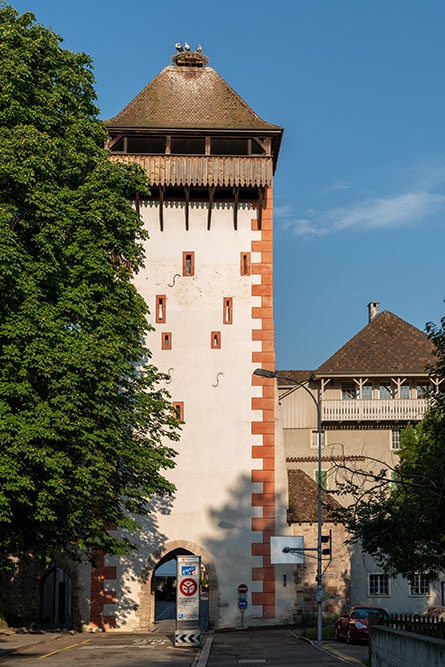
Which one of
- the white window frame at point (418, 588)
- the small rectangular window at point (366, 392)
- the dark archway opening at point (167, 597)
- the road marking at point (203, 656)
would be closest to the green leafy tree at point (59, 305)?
the road marking at point (203, 656)

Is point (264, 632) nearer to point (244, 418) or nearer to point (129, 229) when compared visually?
point (244, 418)

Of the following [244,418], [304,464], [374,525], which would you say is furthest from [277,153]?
[374,525]

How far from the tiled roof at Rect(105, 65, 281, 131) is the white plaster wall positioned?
427cm

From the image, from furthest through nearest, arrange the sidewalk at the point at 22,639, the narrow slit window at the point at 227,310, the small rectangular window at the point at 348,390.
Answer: the small rectangular window at the point at 348,390
the narrow slit window at the point at 227,310
the sidewalk at the point at 22,639

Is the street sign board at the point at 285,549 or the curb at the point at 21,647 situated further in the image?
the street sign board at the point at 285,549

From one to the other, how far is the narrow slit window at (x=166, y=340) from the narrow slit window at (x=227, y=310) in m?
2.68

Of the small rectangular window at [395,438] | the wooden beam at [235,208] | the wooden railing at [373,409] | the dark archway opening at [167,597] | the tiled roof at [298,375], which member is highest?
the wooden beam at [235,208]

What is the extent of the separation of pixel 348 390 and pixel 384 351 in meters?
3.53

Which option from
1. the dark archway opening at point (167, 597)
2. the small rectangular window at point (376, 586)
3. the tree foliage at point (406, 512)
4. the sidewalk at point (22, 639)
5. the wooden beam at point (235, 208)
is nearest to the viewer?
the tree foliage at point (406, 512)

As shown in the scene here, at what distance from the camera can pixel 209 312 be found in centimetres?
4053

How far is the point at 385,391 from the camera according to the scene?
185ft

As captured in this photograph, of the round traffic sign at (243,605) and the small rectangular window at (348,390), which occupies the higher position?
the small rectangular window at (348,390)

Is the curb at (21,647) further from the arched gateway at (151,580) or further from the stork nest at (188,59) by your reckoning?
the stork nest at (188,59)

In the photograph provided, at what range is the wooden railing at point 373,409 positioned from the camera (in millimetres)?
54156
